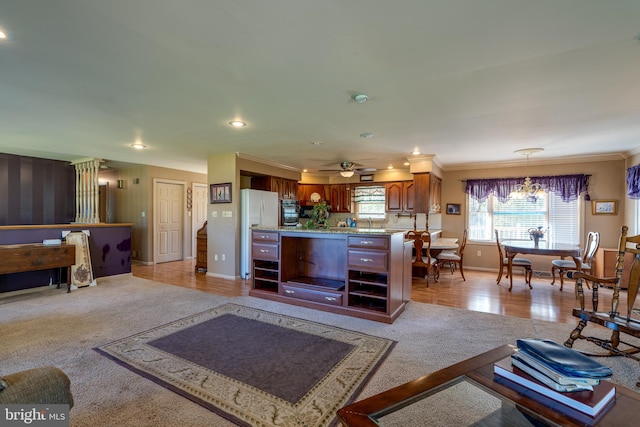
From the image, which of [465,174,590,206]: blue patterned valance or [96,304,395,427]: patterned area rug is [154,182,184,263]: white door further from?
[465,174,590,206]: blue patterned valance

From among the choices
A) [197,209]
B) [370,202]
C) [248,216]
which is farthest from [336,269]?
[197,209]

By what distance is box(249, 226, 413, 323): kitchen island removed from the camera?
3377 millimetres

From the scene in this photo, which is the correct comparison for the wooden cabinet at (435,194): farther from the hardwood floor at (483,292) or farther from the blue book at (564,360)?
the blue book at (564,360)

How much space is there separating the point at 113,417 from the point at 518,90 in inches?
156

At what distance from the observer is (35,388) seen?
111 centimetres

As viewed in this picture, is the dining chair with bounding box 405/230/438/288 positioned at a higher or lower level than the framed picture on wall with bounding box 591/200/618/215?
lower

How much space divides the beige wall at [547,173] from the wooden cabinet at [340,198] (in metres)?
2.38

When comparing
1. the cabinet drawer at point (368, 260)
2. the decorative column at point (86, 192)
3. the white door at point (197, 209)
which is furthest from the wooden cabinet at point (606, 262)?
the decorative column at point (86, 192)

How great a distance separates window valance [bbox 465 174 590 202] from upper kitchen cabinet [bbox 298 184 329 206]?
11.9 feet

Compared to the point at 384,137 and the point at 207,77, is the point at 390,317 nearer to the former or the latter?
the point at 384,137

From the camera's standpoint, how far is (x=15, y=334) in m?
2.93

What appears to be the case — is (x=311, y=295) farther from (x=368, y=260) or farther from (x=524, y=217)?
(x=524, y=217)

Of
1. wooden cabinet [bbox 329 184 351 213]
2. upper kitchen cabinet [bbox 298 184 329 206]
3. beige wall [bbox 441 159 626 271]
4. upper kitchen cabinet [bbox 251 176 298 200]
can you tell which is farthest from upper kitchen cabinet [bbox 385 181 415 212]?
upper kitchen cabinet [bbox 251 176 298 200]

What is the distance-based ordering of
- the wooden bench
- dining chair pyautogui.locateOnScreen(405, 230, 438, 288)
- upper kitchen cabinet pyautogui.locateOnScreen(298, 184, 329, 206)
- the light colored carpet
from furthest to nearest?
upper kitchen cabinet pyautogui.locateOnScreen(298, 184, 329, 206), dining chair pyautogui.locateOnScreen(405, 230, 438, 288), the wooden bench, the light colored carpet
